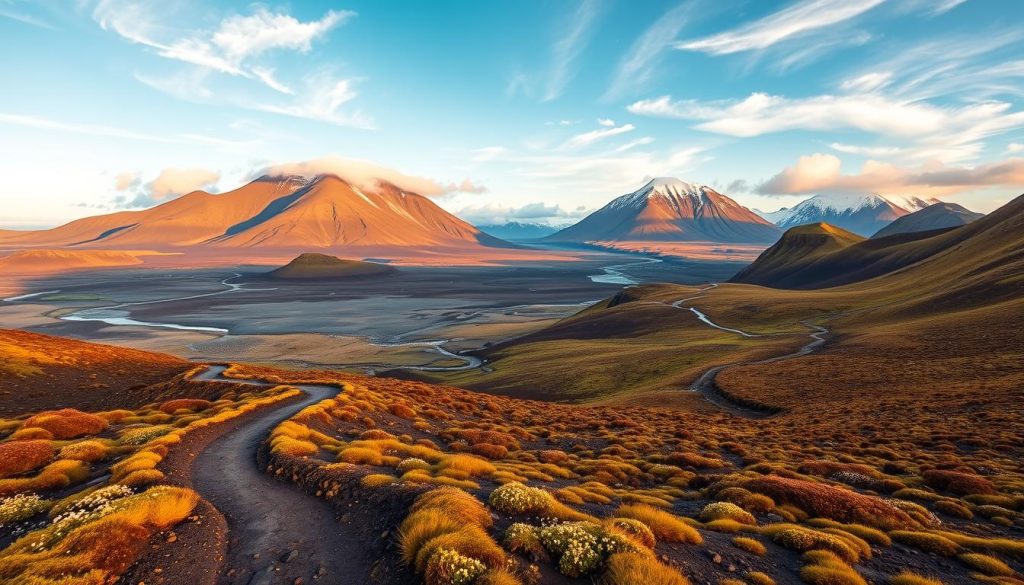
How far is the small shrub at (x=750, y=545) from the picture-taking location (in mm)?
13273

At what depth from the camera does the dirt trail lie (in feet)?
38.9

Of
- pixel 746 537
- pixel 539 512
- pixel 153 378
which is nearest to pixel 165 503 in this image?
pixel 539 512

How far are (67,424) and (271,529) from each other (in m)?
22.6

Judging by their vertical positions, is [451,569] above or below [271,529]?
above

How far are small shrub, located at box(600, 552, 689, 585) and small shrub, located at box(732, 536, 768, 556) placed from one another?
168 inches

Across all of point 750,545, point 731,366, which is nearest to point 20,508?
point 750,545

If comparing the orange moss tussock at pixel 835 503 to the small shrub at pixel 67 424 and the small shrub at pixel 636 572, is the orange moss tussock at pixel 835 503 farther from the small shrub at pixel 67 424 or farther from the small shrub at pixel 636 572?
the small shrub at pixel 67 424

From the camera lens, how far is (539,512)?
14.4m

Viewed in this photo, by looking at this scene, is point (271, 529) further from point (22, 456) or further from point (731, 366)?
point (731, 366)

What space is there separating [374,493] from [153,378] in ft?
203

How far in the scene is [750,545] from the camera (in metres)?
13.4

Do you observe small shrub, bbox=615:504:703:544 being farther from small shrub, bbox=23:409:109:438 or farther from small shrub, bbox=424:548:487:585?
small shrub, bbox=23:409:109:438

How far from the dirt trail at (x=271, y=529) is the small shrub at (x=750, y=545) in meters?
10.3

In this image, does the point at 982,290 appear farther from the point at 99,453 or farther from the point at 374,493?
the point at 99,453
